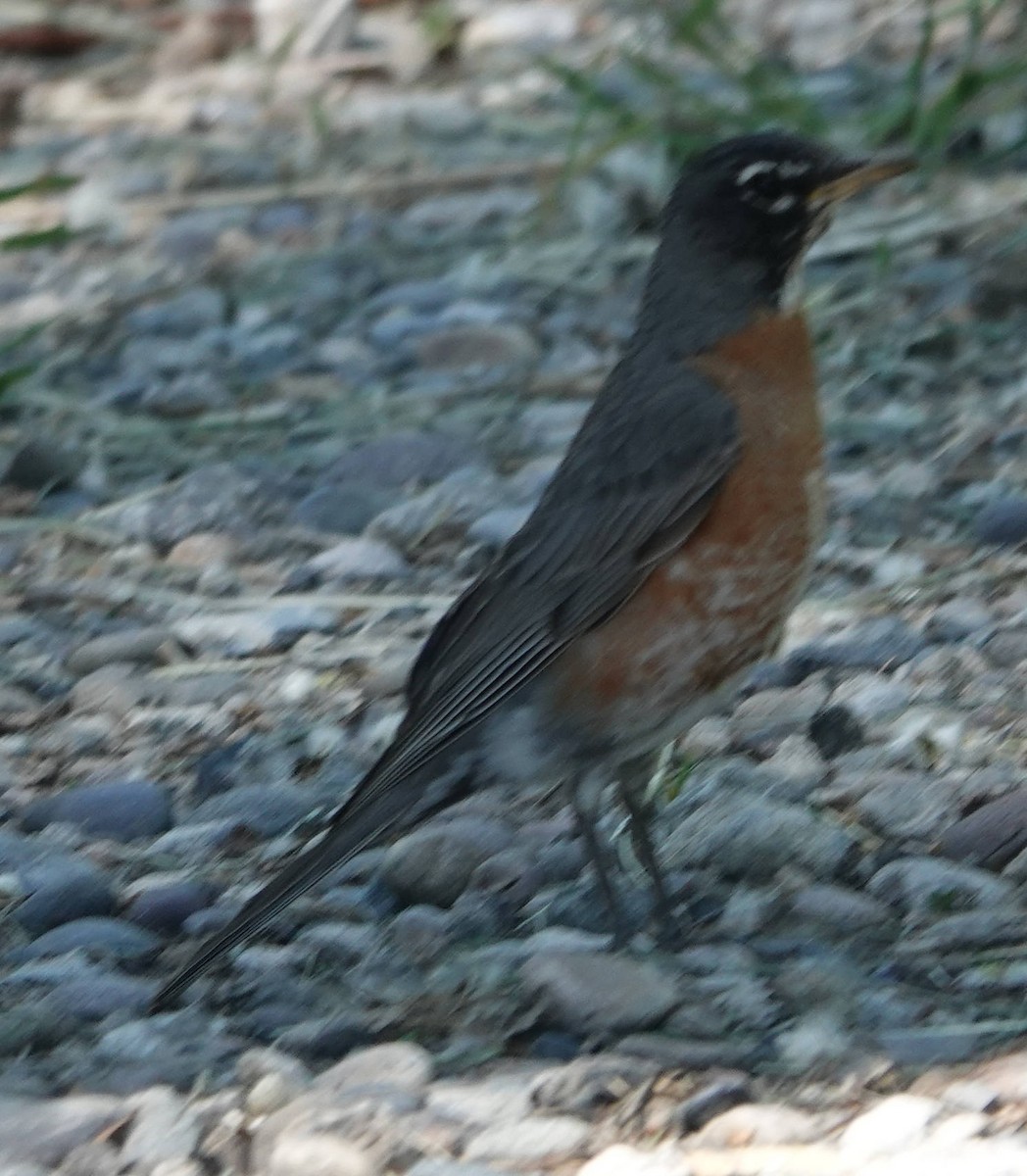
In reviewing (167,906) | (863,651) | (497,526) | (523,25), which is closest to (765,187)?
(863,651)

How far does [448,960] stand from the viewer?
3658 millimetres

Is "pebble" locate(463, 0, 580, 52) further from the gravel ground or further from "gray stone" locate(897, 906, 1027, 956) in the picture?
"gray stone" locate(897, 906, 1027, 956)

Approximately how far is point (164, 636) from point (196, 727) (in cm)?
41

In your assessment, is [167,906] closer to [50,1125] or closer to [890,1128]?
[50,1125]

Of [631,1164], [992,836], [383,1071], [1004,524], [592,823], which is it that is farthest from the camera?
[1004,524]

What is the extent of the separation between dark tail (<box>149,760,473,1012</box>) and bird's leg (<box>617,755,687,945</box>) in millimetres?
284

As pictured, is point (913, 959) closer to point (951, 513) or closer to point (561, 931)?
point (561, 931)

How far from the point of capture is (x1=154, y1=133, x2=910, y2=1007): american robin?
150 inches

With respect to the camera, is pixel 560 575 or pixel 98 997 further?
pixel 560 575

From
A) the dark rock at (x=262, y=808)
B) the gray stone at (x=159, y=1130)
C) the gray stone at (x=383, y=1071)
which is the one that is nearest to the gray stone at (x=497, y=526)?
the dark rock at (x=262, y=808)

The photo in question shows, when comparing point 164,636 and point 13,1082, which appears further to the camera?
point 164,636

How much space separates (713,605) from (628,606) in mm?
149

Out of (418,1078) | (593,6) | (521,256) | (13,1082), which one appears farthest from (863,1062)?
(593,6)

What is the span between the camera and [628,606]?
12.8 feet
